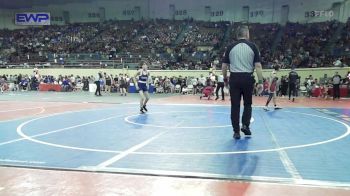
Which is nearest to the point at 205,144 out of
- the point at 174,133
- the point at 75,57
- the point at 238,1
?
the point at 174,133

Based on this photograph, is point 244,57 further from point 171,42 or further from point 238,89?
point 171,42

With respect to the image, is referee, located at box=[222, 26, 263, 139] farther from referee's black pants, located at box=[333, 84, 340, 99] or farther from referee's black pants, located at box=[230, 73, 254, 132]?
referee's black pants, located at box=[333, 84, 340, 99]

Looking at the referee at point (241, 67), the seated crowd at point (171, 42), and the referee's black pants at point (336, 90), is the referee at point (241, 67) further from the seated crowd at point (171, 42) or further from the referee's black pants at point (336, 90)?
the seated crowd at point (171, 42)

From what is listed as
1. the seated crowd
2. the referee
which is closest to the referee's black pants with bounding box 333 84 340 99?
the seated crowd

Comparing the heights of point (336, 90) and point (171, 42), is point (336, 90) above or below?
below

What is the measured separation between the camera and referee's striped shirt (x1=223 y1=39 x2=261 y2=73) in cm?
738

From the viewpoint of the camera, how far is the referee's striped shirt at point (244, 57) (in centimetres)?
738

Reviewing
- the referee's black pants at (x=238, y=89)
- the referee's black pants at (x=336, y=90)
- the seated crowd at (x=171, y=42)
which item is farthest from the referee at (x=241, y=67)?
the seated crowd at (x=171, y=42)

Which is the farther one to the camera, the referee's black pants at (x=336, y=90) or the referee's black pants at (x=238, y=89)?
the referee's black pants at (x=336, y=90)

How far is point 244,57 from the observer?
7.38 metres

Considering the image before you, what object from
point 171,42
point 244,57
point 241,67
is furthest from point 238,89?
point 171,42

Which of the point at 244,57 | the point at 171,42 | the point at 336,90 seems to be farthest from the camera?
the point at 171,42

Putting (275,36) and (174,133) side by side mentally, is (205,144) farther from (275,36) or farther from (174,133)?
(275,36)

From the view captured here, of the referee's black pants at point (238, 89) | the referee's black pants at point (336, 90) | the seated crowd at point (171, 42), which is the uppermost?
the seated crowd at point (171, 42)
